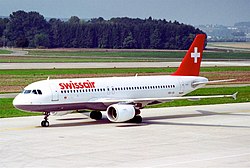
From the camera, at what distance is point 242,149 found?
31734 mm

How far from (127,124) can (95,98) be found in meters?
2.59

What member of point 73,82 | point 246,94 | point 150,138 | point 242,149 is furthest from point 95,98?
point 246,94

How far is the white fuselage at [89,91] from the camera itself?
1560 inches

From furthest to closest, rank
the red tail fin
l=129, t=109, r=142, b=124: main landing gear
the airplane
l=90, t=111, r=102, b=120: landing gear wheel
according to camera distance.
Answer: the red tail fin, l=90, t=111, r=102, b=120: landing gear wheel, l=129, t=109, r=142, b=124: main landing gear, the airplane

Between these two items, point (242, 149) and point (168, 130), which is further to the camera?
point (168, 130)

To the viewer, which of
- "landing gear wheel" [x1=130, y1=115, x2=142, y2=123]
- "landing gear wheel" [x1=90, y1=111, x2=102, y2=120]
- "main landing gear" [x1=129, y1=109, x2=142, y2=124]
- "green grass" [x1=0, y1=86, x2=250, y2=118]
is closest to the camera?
"main landing gear" [x1=129, y1=109, x2=142, y2=124]

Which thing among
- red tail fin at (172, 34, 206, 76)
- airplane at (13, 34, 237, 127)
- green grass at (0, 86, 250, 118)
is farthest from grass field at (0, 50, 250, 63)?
airplane at (13, 34, 237, 127)

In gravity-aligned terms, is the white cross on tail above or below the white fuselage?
above

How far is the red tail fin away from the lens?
158ft

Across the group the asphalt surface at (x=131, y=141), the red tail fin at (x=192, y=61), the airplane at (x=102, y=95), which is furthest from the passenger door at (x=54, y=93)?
the red tail fin at (x=192, y=61)

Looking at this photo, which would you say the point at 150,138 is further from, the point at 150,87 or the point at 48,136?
the point at 150,87

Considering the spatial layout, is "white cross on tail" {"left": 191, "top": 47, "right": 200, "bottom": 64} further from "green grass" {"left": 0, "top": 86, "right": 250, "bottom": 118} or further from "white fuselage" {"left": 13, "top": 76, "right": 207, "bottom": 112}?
"green grass" {"left": 0, "top": 86, "right": 250, "bottom": 118}

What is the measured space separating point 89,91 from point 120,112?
106 inches

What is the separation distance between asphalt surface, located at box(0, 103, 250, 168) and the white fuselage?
1.29 m
